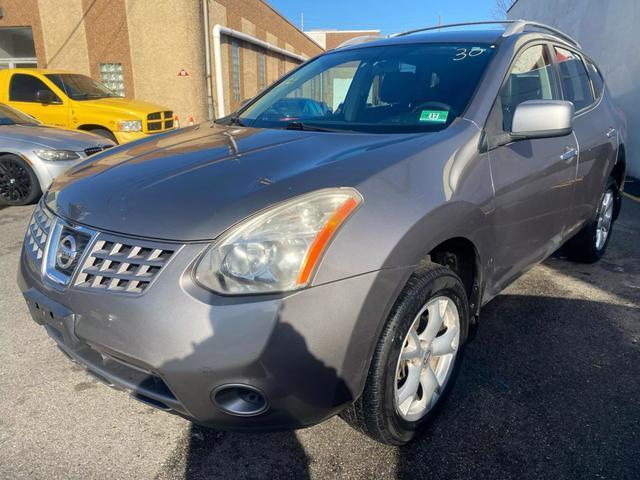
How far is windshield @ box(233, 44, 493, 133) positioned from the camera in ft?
8.21

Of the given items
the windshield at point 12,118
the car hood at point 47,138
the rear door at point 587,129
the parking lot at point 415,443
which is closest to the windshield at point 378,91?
the rear door at point 587,129

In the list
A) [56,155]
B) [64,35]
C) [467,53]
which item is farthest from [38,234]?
[64,35]

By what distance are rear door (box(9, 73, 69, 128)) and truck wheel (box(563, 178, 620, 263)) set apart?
8671 mm

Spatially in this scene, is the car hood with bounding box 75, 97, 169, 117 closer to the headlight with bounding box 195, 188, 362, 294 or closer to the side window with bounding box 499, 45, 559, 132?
the side window with bounding box 499, 45, 559, 132

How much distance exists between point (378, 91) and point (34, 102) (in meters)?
8.50

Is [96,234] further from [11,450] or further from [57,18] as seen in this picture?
[57,18]

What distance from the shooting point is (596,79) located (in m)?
4.12

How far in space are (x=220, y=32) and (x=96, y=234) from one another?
15074 mm

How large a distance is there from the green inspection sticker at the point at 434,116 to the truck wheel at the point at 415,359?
76cm

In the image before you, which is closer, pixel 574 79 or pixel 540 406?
pixel 540 406

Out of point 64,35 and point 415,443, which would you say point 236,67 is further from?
point 415,443

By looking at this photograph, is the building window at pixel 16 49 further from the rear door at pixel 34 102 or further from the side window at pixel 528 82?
the side window at pixel 528 82

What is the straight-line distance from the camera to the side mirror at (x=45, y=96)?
354 inches

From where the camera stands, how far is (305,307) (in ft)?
5.08
